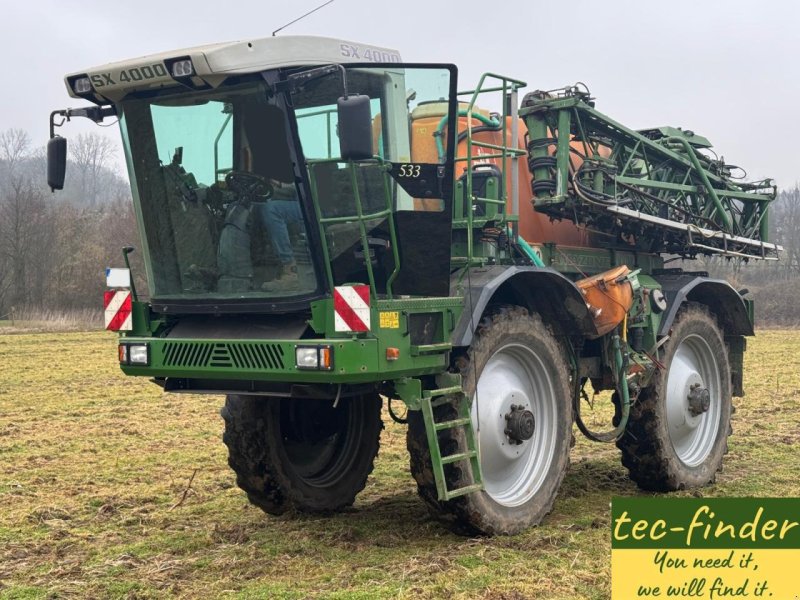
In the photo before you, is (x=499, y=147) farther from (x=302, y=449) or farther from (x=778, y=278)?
(x=778, y=278)

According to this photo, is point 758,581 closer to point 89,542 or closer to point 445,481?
point 445,481

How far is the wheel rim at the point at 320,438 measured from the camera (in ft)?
21.5

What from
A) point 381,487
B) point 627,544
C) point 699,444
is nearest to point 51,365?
point 381,487

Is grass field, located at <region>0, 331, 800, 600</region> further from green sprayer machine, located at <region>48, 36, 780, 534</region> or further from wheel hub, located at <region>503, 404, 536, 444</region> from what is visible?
wheel hub, located at <region>503, 404, 536, 444</region>

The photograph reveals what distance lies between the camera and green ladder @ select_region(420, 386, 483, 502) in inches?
201

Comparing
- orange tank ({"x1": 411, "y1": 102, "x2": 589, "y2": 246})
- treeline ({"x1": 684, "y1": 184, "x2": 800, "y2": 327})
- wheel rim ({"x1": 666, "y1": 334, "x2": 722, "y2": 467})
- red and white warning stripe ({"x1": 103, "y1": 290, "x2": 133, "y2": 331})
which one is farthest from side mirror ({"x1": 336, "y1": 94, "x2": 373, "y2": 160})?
treeline ({"x1": 684, "y1": 184, "x2": 800, "y2": 327})

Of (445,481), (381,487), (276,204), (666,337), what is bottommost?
(381,487)

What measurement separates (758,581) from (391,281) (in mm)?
2444

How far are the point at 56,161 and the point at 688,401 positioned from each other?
5104 mm

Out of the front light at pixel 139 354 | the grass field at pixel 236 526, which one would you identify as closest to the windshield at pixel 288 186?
the front light at pixel 139 354

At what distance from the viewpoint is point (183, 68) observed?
4.99 m

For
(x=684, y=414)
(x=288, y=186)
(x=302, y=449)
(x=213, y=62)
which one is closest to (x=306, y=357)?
(x=288, y=186)

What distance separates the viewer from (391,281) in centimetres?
529

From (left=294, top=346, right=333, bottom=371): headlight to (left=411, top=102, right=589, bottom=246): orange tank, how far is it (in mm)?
1097
